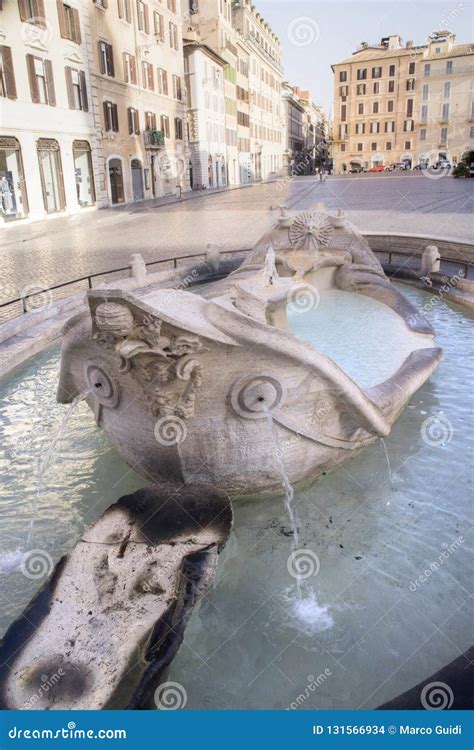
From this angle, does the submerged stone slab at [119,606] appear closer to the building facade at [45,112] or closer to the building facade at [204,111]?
the building facade at [45,112]

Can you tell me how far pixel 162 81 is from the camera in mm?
34844

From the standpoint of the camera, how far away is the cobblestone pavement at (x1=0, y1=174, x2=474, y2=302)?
1320 centimetres

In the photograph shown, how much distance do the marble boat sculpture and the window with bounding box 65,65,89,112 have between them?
76.7ft

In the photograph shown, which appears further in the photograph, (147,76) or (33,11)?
(147,76)

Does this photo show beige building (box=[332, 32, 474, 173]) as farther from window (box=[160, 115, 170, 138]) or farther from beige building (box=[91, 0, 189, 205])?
window (box=[160, 115, 170, 138])

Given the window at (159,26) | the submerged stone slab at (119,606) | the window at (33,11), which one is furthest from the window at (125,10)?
the submerged stone slab at (119,606)

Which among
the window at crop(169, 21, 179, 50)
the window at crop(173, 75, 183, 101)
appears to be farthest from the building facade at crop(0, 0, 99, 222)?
the window at crop(173, 75, 183, 101)

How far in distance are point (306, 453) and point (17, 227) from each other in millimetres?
19113

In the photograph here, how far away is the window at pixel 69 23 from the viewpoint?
75.7ft

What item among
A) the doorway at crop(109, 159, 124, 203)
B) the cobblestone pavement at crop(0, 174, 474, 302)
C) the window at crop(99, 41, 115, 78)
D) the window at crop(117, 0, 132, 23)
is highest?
the window at crop(117, 0, 132, 23)

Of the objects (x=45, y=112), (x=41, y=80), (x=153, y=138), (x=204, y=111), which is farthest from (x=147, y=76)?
(x=45, y=112)

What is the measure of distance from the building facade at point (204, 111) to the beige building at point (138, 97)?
2.78 metres

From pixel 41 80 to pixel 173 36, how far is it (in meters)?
16.7

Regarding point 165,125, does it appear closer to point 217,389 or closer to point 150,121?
point 150,121
